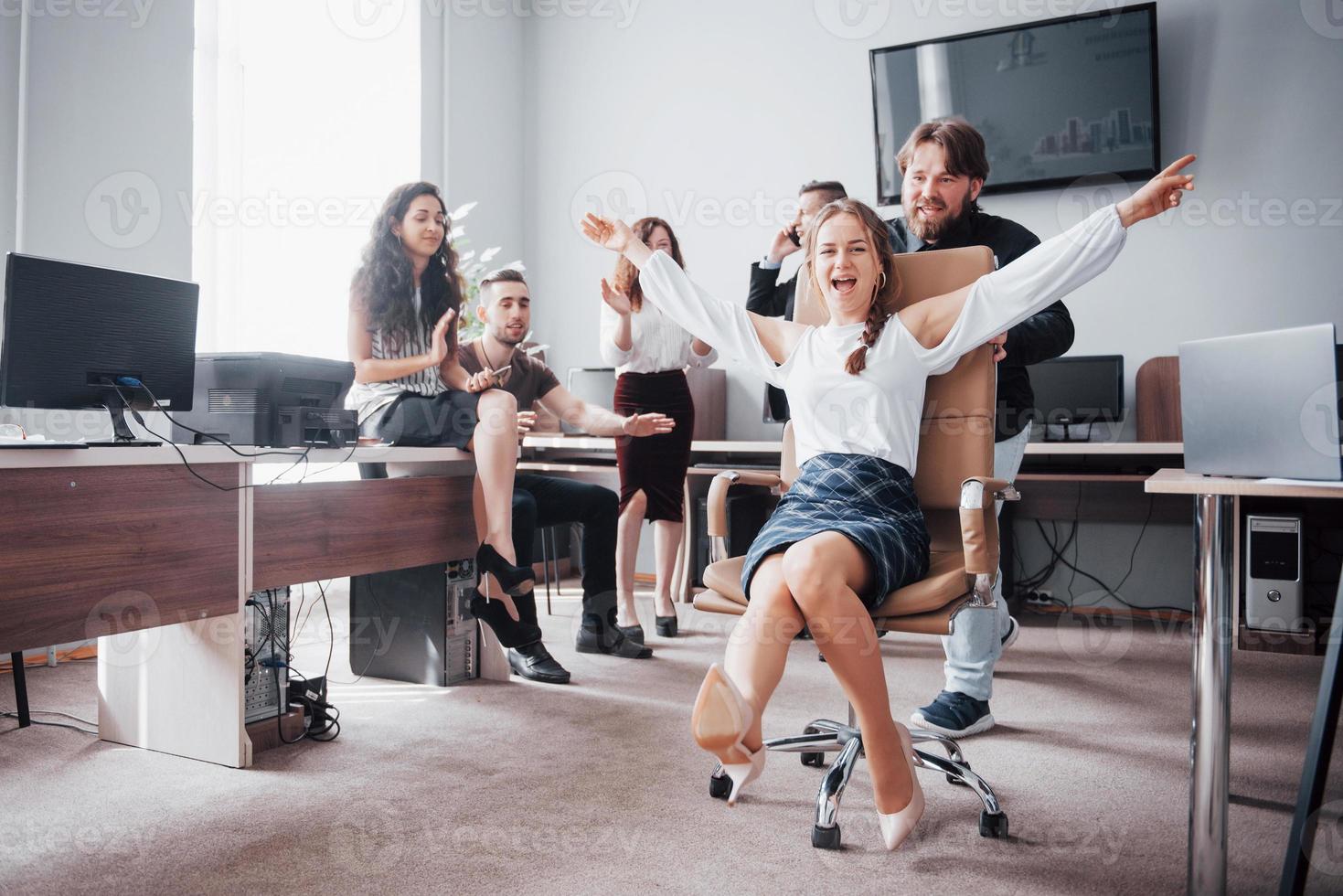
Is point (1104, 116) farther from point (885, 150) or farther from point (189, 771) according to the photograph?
point (189, 771)

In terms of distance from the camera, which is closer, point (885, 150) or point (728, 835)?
point (728, 835)

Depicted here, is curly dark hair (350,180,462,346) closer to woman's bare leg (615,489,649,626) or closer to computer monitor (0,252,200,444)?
computer monitor (0,252,200,444)

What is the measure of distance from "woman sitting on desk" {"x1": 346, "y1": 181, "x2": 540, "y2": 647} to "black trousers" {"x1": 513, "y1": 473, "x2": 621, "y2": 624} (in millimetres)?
220

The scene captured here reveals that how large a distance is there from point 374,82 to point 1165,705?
4229 mm

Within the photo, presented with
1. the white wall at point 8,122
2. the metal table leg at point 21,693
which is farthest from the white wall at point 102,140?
the metal table leg at point 21,693

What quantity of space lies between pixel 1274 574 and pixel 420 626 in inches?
101

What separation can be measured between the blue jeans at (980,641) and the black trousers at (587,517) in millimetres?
1158

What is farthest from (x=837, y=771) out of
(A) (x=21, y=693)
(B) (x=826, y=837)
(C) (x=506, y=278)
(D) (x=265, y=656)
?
(A) (x=21, y=693)

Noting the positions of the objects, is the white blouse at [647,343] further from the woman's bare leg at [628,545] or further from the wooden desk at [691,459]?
the wooden desk at [691,459]

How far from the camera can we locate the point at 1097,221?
1.70m

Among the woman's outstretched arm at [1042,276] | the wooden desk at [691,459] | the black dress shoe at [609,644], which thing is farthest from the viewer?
the wooden desk at [691,459]

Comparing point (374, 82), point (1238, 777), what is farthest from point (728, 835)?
point (374, 82)

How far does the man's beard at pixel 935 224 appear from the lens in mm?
2100

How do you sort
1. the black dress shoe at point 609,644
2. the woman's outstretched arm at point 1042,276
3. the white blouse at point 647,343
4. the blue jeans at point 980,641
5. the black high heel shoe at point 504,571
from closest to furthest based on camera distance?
the woman's outstretched arm at point 1042,276, the blue jeans at point 980,641, the black high heel shoe at point 504,571, the black dress shoe at point 609,644, the white blouse at point 647,343
